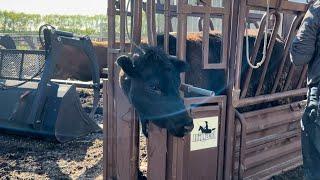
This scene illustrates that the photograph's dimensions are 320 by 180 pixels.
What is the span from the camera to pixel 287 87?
4469 millimetres

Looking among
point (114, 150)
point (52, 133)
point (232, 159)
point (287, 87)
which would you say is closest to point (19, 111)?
point (52, 133)

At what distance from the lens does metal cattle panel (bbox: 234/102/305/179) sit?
3830mm

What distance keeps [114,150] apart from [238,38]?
4.90 feet

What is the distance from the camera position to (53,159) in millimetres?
4961

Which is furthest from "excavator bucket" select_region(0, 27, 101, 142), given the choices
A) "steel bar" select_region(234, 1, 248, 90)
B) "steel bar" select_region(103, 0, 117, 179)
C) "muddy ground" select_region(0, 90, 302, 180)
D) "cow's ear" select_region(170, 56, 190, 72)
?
"steel bar" select_region(234, 1, 248, 90)

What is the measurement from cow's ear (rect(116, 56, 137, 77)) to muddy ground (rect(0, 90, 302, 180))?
142cm

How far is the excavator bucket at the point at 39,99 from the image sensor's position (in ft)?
17.4

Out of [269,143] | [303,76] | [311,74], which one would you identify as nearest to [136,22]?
[311,74]

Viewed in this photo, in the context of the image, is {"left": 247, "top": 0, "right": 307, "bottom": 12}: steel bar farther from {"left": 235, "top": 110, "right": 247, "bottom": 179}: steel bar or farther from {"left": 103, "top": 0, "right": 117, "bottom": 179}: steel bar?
{"left": 103, "top": 0, "right": 117, "bottom": 179}: steel bar

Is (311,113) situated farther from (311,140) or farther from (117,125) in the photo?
(117,125)

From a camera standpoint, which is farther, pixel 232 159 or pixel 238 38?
pixel 232 159

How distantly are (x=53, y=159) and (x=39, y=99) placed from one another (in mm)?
828

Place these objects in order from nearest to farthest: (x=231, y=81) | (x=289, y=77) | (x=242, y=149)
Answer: (x=231, y=81)
(x=242, y=149)
(x=289, y=77)

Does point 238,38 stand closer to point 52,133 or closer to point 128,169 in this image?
point 128,169
